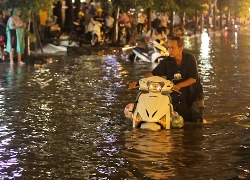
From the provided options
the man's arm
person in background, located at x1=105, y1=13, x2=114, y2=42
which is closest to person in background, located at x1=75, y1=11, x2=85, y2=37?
person in background, located at x1=105, y1=13, x2=114, y2=42

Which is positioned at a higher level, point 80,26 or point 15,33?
point 15,33

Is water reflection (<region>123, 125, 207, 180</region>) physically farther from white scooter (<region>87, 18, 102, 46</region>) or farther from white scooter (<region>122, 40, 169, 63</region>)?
white scooter (<region>87, 18, 102, 46</region>)

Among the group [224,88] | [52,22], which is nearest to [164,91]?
[224,88]

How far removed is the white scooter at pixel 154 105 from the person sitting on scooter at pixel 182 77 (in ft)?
0.60

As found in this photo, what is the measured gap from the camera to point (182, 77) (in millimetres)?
10570

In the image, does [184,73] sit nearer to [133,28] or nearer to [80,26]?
[80,26]

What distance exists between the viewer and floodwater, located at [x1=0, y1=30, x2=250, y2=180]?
320 inches

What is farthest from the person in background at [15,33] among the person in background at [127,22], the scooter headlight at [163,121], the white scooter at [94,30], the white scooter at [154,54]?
the person in background at [127,22]

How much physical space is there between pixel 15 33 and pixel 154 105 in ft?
44.9

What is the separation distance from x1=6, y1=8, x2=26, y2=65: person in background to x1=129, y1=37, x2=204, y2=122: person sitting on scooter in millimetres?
12755

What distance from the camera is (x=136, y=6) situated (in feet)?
109

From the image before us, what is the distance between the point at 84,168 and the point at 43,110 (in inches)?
185

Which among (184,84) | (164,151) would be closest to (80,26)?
(184,84)

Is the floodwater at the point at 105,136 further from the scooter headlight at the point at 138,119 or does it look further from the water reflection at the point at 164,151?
the scooter headlight at the point at 138,119
